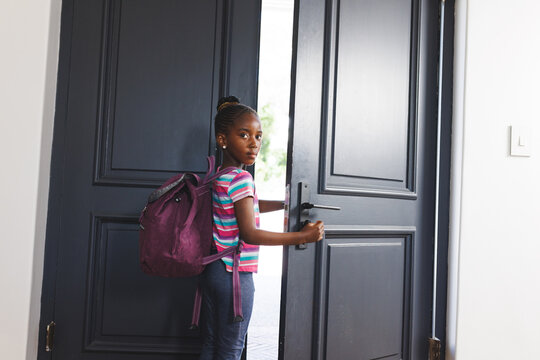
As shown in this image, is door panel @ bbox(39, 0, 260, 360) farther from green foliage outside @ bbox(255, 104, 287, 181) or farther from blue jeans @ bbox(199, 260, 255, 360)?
green foliage outside @ bbox(255, 104, 287, 181)

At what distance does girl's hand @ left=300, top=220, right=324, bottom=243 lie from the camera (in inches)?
62.4

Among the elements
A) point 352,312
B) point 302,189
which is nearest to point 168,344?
point 352,312

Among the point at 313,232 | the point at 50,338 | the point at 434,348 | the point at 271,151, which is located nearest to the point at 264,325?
the point at 434,348

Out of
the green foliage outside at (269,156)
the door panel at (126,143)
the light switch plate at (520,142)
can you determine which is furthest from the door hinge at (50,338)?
the green foliage outside at (269,156)

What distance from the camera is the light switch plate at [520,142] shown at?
2.09 m

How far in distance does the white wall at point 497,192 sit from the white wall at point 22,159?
1869mm

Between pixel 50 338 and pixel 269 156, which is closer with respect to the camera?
pixel 50 338

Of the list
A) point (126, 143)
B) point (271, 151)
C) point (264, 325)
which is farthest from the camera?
point (271, 151)

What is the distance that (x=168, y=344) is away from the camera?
2.10m

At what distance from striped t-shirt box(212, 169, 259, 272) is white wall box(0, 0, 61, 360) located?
83 centimetres

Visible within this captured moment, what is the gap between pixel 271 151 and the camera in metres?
9.71

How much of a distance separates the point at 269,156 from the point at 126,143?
767 centimetres

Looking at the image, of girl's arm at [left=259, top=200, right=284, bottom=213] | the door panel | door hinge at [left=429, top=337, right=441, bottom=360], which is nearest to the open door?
door hinge at [left=429, top=337, right=441, bottom=360]

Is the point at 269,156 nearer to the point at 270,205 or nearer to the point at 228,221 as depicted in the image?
the point at 270,205
